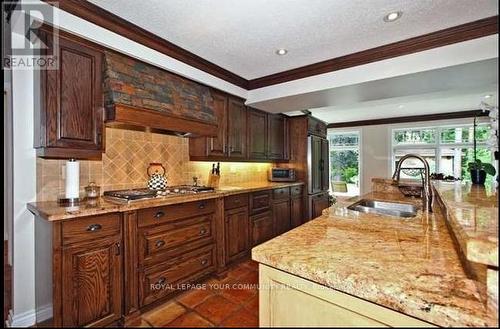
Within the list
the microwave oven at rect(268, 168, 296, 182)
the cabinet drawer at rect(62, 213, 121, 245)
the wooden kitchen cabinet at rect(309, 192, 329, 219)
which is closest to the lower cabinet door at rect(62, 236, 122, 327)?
the cabinet drawer at rect(62, 213, 121, 245)

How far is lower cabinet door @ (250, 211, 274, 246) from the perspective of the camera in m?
2.90

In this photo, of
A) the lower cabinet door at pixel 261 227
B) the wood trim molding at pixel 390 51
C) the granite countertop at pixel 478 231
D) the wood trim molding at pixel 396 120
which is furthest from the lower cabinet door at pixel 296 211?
the granite countertop at pixel 478 231

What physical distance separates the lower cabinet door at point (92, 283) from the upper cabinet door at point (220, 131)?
57.5 inches

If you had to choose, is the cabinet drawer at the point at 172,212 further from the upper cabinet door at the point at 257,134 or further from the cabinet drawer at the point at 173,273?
the upper cabinet door at the point at 257,134

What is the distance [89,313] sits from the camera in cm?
139

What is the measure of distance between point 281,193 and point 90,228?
2.53m

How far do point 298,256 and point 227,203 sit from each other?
178 centimetres

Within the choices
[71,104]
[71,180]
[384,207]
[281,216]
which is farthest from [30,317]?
[281,216]

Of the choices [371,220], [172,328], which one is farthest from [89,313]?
[371,220]

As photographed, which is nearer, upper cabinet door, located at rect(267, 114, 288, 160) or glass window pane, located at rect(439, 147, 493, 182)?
glass window pane, located at rect(439, 147, 493, 182)

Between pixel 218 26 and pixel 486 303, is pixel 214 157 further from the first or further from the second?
pixel 486 303

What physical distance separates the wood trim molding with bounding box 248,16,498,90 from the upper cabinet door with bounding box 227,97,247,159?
0.54 metres

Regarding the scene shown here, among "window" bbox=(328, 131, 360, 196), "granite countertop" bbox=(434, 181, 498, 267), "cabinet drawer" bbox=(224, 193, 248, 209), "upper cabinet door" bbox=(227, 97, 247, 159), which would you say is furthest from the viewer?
"window" bbox=(328, 131, 360, 196)

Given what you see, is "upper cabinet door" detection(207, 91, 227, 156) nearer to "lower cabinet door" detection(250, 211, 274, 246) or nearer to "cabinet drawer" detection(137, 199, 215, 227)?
"cabinet drawer" detection(137, 199, 215, 227)
